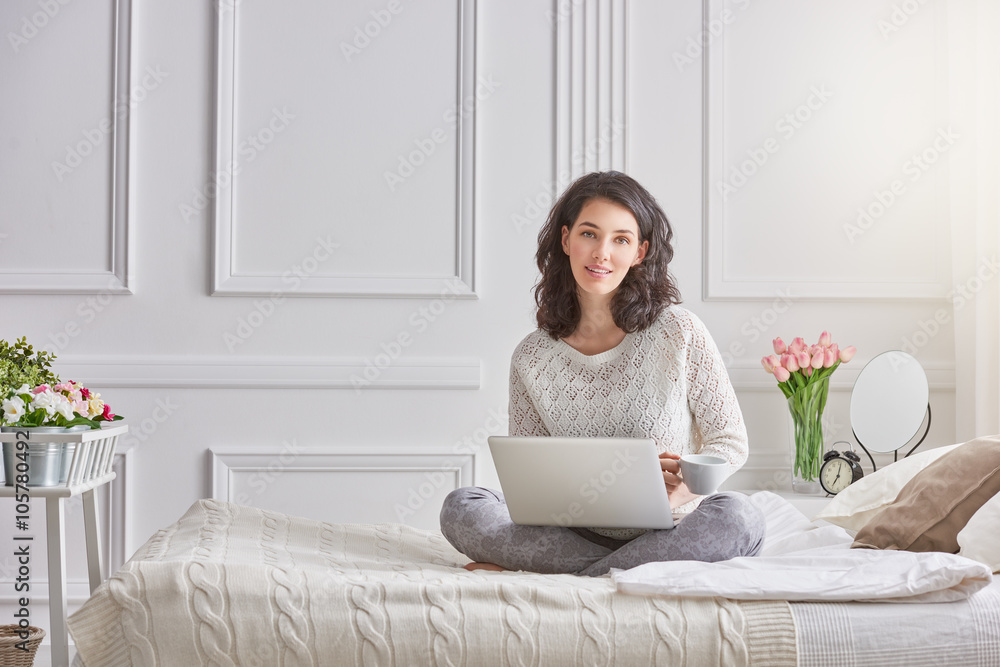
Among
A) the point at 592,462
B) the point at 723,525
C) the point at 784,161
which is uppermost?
the point at 784,161

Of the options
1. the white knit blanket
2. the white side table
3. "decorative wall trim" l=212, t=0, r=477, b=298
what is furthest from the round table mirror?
the white side table

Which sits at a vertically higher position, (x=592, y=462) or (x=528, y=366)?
(x=528, y=366)

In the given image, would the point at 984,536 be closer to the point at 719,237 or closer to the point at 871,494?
the point at 871,494

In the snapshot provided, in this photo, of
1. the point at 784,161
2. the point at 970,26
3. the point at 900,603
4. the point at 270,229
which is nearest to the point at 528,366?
the point at 900,603

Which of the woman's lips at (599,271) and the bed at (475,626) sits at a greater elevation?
the woman's lips at (599,271)

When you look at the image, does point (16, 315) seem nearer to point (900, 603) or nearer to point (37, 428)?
point (37, 428)

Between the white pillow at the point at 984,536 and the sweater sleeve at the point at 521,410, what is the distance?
829 millimetres

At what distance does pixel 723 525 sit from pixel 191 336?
1.71 m

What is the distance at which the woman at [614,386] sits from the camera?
148cm

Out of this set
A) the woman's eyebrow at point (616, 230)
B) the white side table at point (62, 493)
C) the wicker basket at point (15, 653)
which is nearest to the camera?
the white side table at point (62, 493)

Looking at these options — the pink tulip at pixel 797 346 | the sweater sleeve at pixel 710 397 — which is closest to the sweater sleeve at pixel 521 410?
the sweater sleeve at pixel 710 397

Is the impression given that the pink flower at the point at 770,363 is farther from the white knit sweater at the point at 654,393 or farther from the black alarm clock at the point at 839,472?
the white knit sweater at the point at 654,393

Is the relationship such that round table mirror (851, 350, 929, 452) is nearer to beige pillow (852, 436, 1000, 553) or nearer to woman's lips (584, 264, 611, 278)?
beige pillow (852, 436, 1000, 553)

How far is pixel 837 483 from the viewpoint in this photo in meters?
2.31
